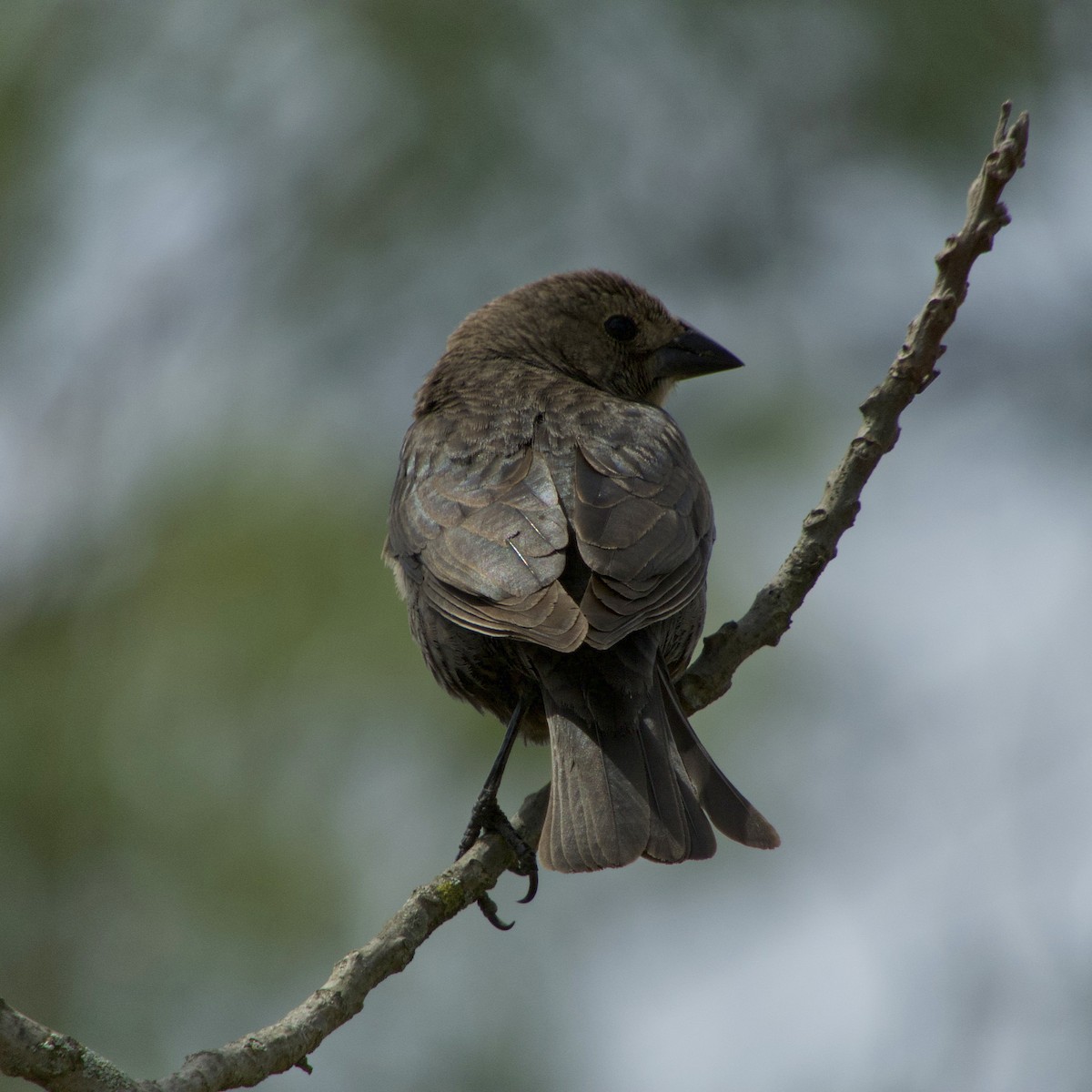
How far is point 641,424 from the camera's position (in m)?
4.32

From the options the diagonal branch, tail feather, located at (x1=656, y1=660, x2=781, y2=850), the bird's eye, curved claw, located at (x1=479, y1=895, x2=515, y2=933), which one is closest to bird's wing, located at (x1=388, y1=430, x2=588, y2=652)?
tail feather, located at (x1=656, y1=660, x2=781, y2=850)

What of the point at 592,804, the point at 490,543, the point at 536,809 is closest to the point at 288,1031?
the point at 592,804

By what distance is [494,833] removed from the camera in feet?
11.3

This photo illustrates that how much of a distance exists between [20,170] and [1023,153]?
679 cm

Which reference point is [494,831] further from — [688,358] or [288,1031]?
[688,358]

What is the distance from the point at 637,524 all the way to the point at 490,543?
1.28ft

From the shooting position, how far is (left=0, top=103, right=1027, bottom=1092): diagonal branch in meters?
2.11

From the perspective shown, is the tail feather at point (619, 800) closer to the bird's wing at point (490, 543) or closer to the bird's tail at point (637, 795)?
the bird's tail at point (637, 795)

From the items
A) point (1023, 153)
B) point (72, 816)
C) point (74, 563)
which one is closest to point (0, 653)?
point (74, 563)

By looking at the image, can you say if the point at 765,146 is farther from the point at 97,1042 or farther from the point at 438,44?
the point at 97,1042

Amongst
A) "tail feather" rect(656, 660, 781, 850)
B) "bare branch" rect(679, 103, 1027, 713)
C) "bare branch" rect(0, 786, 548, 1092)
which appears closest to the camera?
"bare branch" rect(0, 786, 548, 1092)

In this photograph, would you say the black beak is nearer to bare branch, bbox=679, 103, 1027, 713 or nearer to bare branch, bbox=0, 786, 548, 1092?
bare branch, bbox=679, 103, 1027, 713

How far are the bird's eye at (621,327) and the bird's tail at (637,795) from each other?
81.0 inches

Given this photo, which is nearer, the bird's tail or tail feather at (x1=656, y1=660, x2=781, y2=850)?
the bird's tail
